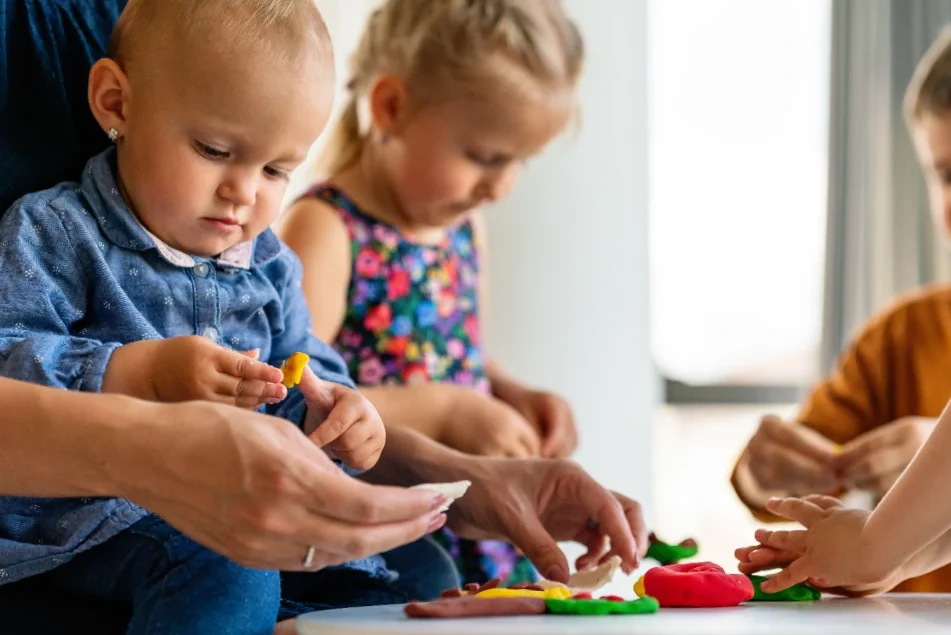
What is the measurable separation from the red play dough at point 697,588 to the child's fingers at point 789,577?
5cm

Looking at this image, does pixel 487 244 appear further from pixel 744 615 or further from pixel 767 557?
pixel 744 615

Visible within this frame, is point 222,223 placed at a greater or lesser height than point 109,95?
lesser

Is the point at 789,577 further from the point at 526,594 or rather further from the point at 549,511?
the point at 549,511

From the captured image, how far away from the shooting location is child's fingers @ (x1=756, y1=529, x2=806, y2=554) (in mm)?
1032

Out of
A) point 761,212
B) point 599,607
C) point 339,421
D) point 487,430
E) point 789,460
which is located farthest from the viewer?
point 761,212

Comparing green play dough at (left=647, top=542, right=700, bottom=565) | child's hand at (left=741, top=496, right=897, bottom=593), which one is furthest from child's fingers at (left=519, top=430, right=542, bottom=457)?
child's hand at (left=741, top=496, right=897, bottom=593)

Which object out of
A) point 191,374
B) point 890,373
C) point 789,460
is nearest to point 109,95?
point 191,374

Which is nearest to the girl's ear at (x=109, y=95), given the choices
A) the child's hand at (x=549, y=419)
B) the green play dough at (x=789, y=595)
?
the green play dough at (x=789, y=595)

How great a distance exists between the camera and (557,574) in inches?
47.2

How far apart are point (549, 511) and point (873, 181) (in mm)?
2215

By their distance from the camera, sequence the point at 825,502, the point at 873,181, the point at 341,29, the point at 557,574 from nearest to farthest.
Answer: the point at 825,502
the point at 557,574
the point at 341,29
the point at 873,181

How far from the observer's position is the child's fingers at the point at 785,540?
1.03m

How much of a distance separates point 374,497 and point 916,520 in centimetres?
46

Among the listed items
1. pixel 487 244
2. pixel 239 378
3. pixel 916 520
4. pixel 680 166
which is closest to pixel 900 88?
pixel 680 166
